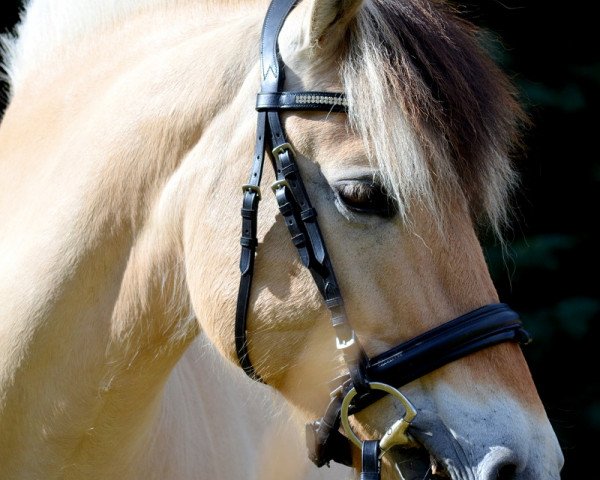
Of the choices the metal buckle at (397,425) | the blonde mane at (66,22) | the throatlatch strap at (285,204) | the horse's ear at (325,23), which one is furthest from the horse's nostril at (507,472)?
the blonde mane at (66,22)

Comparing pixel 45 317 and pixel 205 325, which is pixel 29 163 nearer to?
pixel 45 317

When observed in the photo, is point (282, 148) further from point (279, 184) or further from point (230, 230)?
point (230, 230)

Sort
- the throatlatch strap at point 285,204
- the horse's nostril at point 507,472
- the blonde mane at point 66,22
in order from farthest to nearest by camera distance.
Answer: the blonde mane at point 66,22
the throatlatch strap at point 285,204
the horse's nostril at point 507,472

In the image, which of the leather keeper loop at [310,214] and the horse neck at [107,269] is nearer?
the leather keeper loop at [310,214]

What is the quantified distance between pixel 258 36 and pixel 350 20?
0.21 m

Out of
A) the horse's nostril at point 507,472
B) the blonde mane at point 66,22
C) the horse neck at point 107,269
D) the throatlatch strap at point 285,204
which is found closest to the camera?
the horse's nostril at point 507,472

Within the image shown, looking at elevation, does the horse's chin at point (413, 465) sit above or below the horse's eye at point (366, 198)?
below

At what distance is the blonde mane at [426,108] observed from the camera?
148cm

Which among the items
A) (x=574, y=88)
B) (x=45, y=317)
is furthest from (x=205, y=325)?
(x=574, y=88)

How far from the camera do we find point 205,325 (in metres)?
1.65

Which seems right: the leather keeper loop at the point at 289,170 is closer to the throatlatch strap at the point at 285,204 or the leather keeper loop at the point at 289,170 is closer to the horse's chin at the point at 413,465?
the throatlatch strap at the point at 285,204

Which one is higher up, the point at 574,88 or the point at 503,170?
the point at 574,88

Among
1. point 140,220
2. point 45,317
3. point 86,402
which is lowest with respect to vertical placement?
point 86,402

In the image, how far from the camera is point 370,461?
1.47 metres
